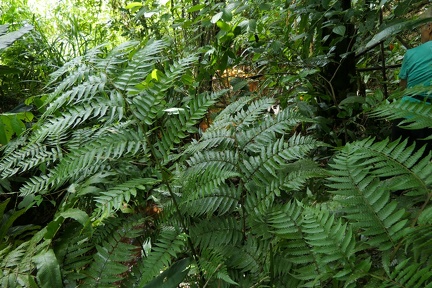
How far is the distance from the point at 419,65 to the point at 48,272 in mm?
1843

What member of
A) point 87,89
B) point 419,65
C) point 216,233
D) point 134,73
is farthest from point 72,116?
point 419,65

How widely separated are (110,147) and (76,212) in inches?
11.8

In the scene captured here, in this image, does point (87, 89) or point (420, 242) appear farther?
point (87, 89)

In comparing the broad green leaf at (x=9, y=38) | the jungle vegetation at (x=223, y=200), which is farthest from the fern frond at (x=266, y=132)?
the broad green leaf at (x=9, y=38)

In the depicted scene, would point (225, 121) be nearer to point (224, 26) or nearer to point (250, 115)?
point (250, 115)

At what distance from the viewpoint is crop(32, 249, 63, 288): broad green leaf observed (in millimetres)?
1155

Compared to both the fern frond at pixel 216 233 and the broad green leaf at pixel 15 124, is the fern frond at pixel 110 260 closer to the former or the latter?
the fern frond at pixel 216 233

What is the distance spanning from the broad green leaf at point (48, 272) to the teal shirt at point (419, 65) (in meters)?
1.63

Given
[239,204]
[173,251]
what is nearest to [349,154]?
[239,204]

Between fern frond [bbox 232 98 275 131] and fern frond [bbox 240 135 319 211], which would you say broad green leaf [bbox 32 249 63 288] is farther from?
fern frond [bbox 232 98 275 131]

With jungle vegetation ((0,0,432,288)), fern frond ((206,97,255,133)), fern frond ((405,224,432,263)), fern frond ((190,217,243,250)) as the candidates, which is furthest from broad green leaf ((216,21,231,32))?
fern frond ((405,224,432,263))

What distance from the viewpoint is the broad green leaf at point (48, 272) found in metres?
1.16

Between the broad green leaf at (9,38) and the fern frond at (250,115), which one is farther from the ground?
the broad green leaf at (9,38)

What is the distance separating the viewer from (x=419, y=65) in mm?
1908
